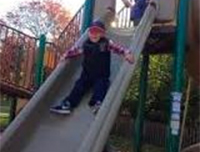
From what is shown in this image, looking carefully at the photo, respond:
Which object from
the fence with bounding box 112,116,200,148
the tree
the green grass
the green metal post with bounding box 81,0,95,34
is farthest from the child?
the tree

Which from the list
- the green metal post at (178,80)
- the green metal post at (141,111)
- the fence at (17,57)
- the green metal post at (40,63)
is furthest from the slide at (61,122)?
the fence at (17,57)

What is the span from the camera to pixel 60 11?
2612 centimetres

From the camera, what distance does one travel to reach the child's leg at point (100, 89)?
541 centimetres

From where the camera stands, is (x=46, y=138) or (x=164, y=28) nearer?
(x=46, y=138)

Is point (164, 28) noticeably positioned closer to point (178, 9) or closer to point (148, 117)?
point (178, 9)

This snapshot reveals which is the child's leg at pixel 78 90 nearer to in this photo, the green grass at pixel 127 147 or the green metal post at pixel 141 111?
the green metal post at pixel 141 111

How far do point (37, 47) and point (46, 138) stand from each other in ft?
15.2

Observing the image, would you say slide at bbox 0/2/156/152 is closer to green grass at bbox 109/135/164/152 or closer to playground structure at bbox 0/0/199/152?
playground structure at bbox 0/0/199/152

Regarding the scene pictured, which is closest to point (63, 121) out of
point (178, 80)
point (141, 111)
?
point (178, 80)

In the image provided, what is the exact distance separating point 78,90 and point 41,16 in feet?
70.4

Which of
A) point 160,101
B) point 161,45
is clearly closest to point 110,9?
point 161,45

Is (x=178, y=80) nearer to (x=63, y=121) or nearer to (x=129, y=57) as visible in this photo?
(x=129, y=57)

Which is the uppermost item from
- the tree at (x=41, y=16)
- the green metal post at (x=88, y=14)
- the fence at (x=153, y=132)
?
the tree at (x=41, y=16)

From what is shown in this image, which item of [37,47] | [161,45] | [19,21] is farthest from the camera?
[19,21]
